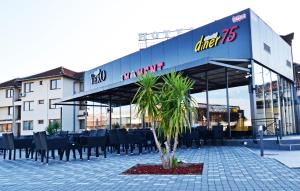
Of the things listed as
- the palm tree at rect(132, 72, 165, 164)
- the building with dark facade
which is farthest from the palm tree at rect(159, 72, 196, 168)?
the building with dark facade

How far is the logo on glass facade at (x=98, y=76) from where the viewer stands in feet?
80.8

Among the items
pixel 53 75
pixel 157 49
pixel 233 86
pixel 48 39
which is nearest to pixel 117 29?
pixel 157 49

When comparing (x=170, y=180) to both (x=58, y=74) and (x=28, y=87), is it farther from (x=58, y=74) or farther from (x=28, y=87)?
(x=28, y=87)

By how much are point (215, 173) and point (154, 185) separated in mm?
1647

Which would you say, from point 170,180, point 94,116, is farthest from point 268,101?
point 94,116

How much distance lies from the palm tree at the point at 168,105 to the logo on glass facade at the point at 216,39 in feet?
27.1

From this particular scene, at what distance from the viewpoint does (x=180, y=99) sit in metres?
7.45

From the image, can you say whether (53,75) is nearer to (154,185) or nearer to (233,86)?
(233,86)

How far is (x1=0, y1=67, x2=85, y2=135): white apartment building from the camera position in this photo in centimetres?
3612

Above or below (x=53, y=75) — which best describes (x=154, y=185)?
below

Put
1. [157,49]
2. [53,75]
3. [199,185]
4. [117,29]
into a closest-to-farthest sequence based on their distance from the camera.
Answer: [199,185] → [157,49] → [117,29] → [53,75]

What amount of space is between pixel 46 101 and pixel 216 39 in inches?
1060

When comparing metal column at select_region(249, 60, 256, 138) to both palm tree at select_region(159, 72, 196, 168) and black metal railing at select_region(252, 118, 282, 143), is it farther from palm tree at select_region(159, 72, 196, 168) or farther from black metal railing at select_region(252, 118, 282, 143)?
palm tree at select_region(159, 72, 196, 168)

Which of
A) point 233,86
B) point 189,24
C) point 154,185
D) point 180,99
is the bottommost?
point 154,185
